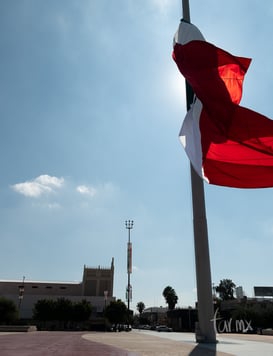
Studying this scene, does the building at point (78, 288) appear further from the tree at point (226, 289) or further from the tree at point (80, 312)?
the tree at point (226, 289)

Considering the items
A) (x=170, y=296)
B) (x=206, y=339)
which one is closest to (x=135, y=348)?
(x=206, y=339)

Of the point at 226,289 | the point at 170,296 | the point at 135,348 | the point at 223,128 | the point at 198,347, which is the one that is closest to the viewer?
the point at 223,128

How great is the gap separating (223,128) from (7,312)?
2268 inches

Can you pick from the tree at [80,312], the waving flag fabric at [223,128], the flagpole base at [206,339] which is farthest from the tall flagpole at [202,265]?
the tree at [80,312]

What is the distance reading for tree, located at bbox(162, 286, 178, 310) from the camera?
114812 mm

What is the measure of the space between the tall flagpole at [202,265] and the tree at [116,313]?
165 feet

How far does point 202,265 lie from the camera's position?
1939cm

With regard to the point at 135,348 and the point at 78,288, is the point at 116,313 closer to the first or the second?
the point at 78,288

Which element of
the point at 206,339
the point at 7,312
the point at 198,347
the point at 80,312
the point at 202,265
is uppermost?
the point at 202,265

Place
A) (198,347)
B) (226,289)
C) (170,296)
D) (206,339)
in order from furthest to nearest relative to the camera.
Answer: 1. (170,296)
2. (226,289)
3. (206,339)
4. (198,347)

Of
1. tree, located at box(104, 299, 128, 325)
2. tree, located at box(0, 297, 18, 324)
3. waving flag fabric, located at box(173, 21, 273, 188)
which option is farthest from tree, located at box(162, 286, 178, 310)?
waving flag fabric, located at box(173, 21, 273, 188)

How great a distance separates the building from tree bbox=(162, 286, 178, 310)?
3183cm

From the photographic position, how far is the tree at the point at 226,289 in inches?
4058

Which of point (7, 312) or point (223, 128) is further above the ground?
point (223, 128)
